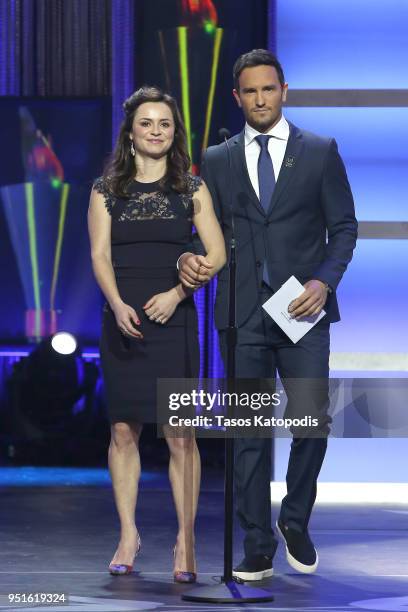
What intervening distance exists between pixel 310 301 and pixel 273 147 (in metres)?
0.51

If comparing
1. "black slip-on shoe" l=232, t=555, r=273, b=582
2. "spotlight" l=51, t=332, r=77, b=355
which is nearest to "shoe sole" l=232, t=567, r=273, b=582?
"black slip-on shoe" l=232, t=555, r=273, b=582

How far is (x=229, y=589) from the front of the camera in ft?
11.8

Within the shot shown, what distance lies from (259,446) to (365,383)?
2178 millimetres

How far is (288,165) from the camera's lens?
4.04 meters

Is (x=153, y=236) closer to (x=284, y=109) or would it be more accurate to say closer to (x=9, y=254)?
(x=284, y=109)

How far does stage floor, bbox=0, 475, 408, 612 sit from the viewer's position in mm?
3510

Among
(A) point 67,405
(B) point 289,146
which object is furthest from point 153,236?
(A) point 67,405

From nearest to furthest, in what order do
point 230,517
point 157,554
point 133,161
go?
1. point 230,517
2. point 133,161
3. point 157,554

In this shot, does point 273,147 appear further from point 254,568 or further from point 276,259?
point 254,568

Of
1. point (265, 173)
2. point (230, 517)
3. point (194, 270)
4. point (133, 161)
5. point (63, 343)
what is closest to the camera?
point (230, 517)

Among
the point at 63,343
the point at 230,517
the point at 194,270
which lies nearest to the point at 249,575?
the point at 230,517

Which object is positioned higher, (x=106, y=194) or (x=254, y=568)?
(x=106, y=194)

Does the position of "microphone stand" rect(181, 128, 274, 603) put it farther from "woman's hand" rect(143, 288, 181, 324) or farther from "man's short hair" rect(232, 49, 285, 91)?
"man's short hair" rect(232, 49, 285, 91)

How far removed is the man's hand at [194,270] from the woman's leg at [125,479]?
1.54ft
